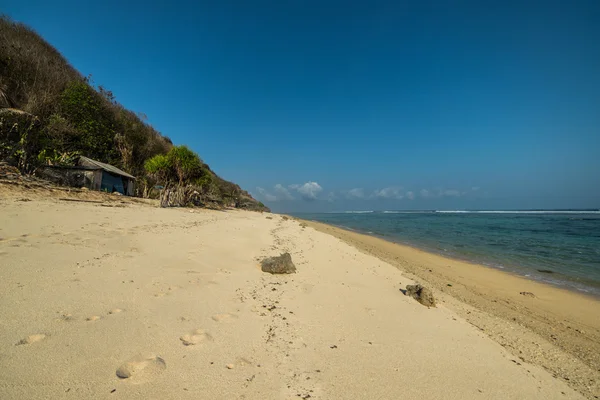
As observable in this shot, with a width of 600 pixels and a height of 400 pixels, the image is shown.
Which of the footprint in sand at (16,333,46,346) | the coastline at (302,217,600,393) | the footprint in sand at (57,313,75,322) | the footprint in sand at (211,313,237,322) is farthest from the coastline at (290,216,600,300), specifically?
the footprint in sand at (16,333,46,346)

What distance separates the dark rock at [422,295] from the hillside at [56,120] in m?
17.3

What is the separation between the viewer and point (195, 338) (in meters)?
2.59

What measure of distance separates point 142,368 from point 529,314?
741cm

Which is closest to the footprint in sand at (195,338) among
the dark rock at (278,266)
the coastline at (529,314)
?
the dark rock at (278,266)

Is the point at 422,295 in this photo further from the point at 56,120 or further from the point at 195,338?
the point at 56,120

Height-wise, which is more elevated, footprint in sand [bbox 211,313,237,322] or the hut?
the hut

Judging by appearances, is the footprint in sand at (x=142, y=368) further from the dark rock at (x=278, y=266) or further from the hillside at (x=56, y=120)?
the hillside at (x=56, y=120)

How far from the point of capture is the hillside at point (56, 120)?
14.2m

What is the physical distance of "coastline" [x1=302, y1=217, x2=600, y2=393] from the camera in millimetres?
3814

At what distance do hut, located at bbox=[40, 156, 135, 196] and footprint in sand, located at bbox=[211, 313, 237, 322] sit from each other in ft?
56.8

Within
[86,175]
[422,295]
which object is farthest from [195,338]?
[86,175]

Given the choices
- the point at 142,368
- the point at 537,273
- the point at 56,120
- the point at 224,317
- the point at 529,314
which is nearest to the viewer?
the point at 142,368

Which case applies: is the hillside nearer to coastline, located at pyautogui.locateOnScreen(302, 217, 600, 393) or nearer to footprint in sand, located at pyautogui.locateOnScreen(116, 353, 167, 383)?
footprint in sand, located at pyautogui.locateOnScreen(116, 353, 167, 383)

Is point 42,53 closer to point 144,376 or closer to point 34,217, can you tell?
point 34,217
